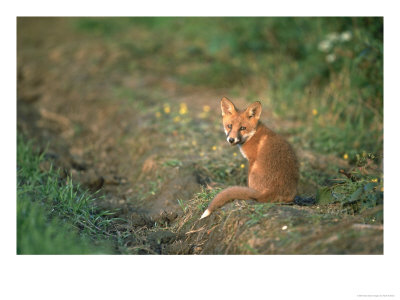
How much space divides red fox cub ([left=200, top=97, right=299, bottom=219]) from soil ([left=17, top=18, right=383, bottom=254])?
0.27m

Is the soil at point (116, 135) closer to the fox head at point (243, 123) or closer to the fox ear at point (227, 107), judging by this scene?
the fox head at point (243, 123)

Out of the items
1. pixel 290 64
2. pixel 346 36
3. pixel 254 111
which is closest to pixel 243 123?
pixel 254 111

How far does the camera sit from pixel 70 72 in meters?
10.5

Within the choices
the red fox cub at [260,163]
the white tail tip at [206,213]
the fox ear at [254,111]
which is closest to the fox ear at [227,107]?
the red fox cub at [260,163]

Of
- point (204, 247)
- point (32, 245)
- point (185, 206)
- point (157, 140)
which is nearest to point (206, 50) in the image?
point (157, 140)

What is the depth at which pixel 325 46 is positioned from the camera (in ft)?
26.7

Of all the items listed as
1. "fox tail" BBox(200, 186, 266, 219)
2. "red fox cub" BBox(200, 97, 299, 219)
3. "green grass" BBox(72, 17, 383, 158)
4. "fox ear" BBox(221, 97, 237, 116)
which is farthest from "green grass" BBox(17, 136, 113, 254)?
"green grass" BBox(72, 17, 383, 158)

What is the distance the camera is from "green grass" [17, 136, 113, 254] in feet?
12.3

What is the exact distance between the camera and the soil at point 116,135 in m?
4.59

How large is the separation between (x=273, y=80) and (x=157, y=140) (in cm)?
341

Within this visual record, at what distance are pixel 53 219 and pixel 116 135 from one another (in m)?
3.75

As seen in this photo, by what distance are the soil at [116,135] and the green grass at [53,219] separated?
304 millimetres

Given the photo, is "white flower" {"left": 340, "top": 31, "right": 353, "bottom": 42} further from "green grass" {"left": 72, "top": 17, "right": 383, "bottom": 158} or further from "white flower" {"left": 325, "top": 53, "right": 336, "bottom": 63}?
"white flower" {"left": 325, "top": 53, "right": 336, "bottom": 63}
